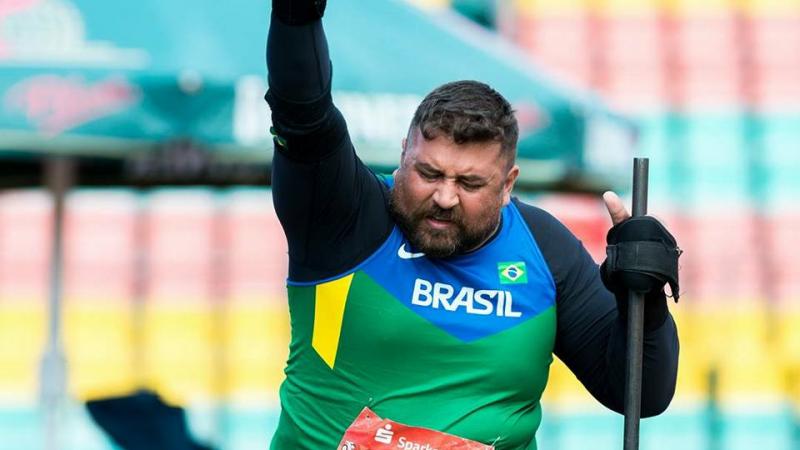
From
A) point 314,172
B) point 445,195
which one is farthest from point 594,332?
point 314,172

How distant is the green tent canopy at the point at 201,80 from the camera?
176 inches

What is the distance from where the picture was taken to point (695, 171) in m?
11.5

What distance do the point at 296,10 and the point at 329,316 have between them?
25.9 inches

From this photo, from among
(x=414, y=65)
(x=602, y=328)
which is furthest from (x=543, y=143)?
(x=602, y=328)

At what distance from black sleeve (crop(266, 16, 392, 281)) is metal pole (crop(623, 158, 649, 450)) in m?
0.55

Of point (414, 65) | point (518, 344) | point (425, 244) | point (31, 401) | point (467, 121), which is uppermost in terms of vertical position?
point (414, 65)

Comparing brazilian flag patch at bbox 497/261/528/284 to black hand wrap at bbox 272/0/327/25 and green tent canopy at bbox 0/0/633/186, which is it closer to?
black hand wrap at bbox 272/0/327/25

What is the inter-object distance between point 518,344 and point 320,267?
46 cm

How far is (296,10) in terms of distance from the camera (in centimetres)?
274

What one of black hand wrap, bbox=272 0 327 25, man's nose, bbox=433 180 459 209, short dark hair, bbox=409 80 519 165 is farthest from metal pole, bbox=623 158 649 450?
black hand wrap, bbox=272 0 327 25

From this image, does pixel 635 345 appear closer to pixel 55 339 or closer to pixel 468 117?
pixel 468 117

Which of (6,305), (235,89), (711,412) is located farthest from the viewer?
(6,305)

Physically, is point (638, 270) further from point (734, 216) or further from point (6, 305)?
point (734, 216)

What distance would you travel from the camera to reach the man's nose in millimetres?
2900
